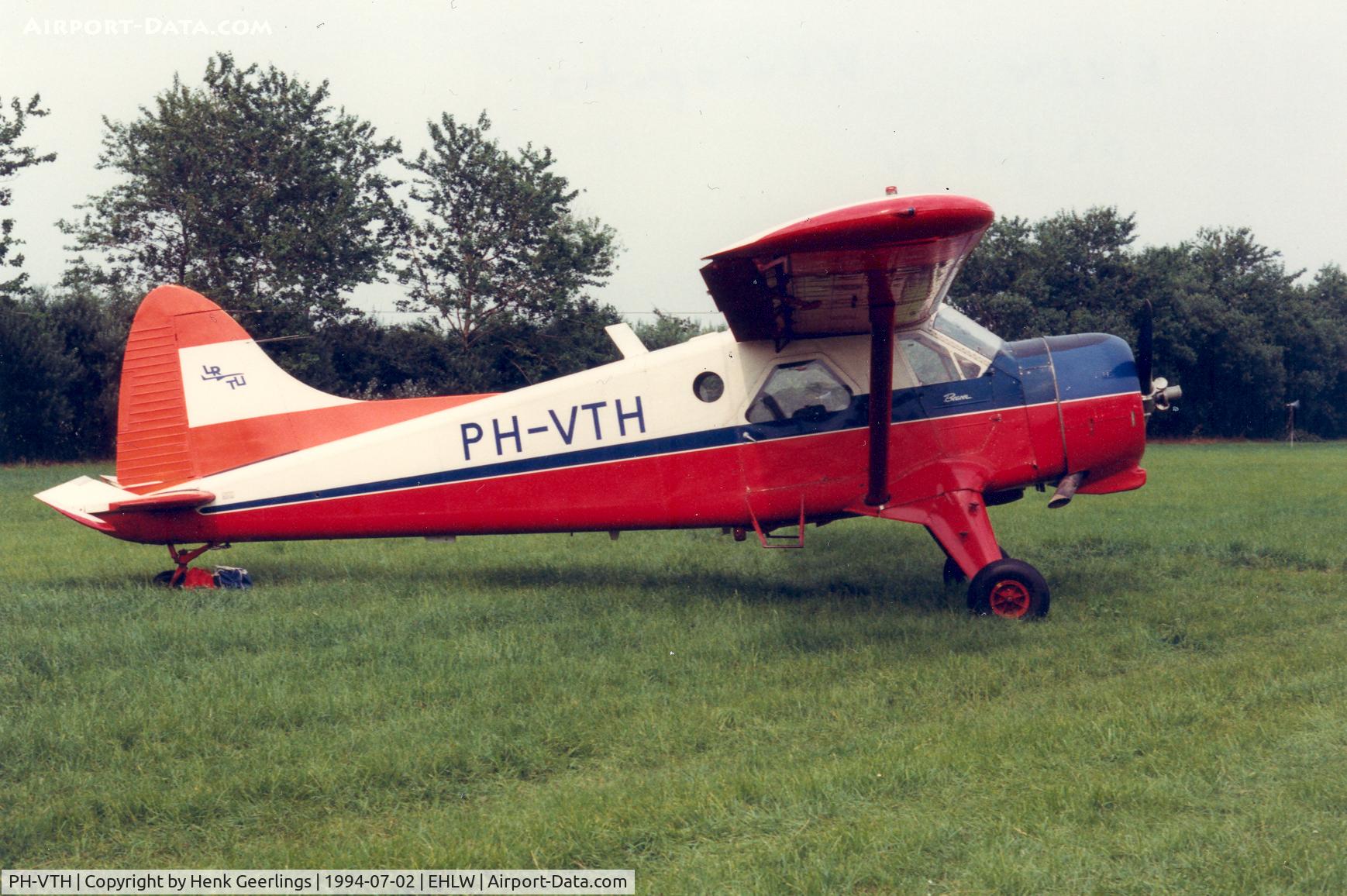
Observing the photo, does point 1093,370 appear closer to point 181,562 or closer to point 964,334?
point 964,334

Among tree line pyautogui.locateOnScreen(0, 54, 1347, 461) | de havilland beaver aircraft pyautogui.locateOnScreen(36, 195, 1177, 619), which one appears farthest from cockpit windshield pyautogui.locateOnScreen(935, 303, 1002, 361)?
tree line pyautogui.locateOnScreen(0, 54, 1347, 461)

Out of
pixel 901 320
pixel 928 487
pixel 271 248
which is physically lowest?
pixel 928 487

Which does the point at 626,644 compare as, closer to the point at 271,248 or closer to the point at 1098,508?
the point at 1098,508

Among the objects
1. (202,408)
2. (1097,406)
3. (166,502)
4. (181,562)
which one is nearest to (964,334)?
(1097,406)

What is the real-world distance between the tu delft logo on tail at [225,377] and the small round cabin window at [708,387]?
398cm

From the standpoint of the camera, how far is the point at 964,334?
26.8ft

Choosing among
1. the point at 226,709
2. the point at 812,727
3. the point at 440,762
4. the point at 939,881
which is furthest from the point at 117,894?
the point at 812,727

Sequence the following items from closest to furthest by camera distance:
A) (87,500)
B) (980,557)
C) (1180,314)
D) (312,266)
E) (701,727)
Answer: (701,727), (980,557), (87,500), (312,266), (1180,314)

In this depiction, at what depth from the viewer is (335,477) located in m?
8.42

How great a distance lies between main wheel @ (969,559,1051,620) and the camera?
7359 mm

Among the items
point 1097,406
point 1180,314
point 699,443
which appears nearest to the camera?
point 1097,406

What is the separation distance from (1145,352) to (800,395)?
2886 mm

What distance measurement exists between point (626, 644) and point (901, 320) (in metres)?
3.28

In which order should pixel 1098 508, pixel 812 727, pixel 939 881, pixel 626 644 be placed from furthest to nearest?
pixel 1098 508 < pixel 626 644 < pixel 812 727 < pixel 939 881
